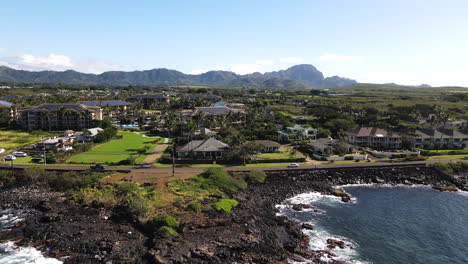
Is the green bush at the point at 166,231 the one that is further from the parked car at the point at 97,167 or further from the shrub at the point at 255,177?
the parked car at the point at 97,167

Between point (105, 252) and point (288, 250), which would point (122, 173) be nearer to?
point (105, 252)

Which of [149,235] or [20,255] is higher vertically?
[149,235]

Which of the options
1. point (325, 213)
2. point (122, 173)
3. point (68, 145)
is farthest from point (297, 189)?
point (68, 145)

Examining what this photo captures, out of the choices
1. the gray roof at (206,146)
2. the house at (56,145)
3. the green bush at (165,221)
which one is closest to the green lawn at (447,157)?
the gray roof at (206,146)

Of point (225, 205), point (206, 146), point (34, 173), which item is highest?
point (206, 146)

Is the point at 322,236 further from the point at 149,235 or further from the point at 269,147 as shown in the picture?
the point at 269,147

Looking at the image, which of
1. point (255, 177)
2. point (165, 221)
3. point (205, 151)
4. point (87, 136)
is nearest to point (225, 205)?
point (165, 221)
